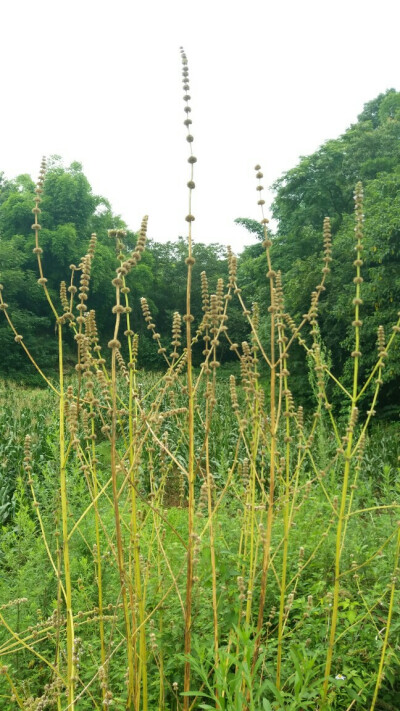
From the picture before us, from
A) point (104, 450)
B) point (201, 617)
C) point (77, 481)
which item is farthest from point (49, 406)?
point (201, 617)

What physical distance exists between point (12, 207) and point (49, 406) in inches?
829

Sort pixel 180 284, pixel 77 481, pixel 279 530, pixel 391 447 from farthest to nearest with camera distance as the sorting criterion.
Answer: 1. pixel 180 284
2. pixel 391 447
3. pixel 77 481
4. pixel 279 530

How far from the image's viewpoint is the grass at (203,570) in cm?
143

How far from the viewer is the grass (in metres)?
1.43

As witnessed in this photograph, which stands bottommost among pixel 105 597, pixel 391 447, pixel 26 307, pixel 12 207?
pixel 391 447

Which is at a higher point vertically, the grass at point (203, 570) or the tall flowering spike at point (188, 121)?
the tall flowering spike at point (188, 121)

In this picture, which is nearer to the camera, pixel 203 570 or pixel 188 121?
pixel 188 121

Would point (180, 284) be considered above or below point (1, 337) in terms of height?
above

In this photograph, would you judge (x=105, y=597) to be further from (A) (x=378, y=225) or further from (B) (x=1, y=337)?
(B) (x=1, y=337)

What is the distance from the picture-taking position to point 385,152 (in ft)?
54.9

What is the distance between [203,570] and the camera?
2592 millimetres

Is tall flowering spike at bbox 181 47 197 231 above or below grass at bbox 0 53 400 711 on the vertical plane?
above

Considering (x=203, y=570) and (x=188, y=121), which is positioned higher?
(x=188, y=121)

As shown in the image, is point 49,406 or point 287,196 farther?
point 287,196
